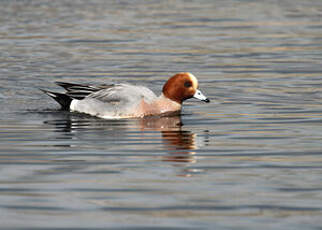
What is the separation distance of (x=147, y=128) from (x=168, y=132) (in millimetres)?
362

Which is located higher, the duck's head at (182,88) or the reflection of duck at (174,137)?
the duck's head at (182,88)

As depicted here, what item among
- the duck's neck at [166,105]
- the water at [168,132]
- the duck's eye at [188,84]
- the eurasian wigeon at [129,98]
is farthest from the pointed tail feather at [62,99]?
the duck's eye at [188,84]

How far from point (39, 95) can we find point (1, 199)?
7356mm

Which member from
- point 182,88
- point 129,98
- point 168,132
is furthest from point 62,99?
point 168,132

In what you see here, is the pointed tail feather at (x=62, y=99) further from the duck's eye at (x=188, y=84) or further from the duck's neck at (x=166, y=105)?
the duck's eye at (x=188, y=84)

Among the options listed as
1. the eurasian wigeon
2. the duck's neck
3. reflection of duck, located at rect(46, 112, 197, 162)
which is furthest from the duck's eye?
reflection of duck, located at rect(46, 112, 197, 162)

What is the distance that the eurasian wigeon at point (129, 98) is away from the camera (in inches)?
490

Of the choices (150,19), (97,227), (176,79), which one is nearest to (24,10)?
(150,19)

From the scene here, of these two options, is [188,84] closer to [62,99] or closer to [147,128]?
[147,128]

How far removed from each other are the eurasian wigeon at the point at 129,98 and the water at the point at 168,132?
0.23 meters

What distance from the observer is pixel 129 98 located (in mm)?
12438

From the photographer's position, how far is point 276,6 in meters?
27.2

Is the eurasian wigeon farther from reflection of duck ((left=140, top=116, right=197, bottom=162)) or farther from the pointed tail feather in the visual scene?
reflection of duck ((left=140, top=116, right=197, bottom=162))

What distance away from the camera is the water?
695 centimetres
